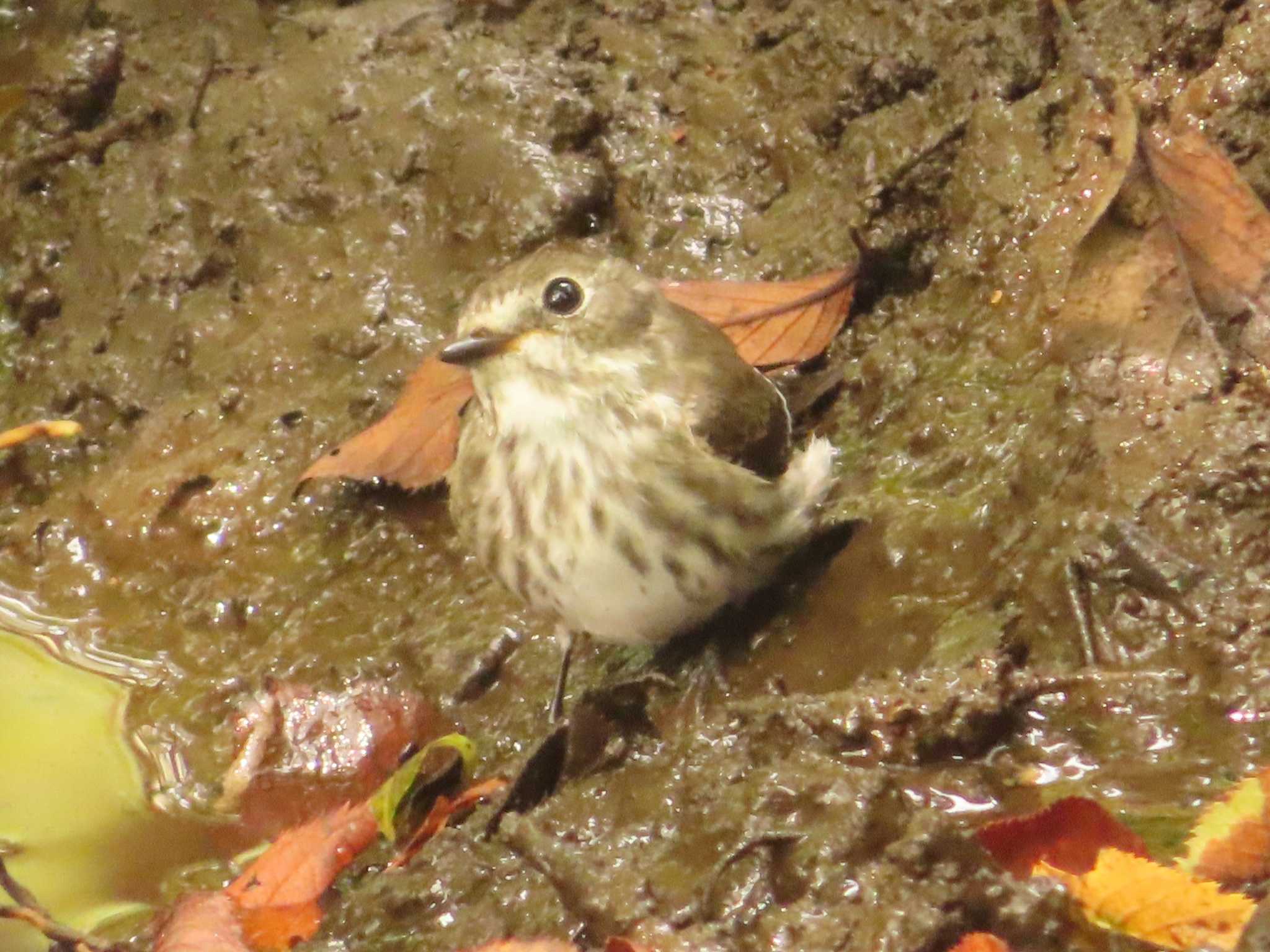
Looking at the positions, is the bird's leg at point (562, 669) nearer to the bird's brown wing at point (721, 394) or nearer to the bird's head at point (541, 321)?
the bird's brown wing at point (721, 394)

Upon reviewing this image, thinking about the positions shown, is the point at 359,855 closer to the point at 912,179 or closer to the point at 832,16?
A: the point at 912,179

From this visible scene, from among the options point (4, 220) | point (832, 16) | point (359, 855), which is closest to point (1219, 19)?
point (832, 16)

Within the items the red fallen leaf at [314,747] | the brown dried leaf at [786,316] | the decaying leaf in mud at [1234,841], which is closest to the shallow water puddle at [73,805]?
the red fallen leaf at [314,747]

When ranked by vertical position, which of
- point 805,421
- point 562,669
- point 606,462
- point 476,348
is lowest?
point 562,669

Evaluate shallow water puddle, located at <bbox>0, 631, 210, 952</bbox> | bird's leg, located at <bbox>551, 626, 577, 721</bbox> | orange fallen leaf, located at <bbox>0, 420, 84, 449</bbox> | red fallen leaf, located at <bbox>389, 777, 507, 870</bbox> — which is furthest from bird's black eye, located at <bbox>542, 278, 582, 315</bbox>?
orange fallen leaf, located at <bbox>0, 420, 84, 449</bbox>

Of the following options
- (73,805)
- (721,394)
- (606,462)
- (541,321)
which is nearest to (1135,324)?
(721,394)

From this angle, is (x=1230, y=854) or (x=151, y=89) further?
(x=151, y=89)

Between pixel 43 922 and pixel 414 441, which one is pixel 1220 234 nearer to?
pixel 414 441
